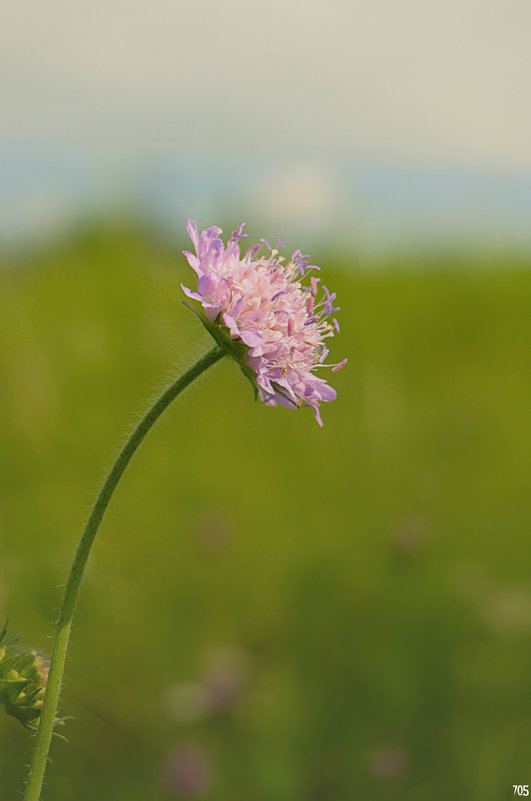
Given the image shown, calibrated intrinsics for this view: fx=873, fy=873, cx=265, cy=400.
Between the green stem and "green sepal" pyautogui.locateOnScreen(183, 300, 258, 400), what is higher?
"green sepal" pyautogui.locateOnScreen(183, 300, 258, 400)

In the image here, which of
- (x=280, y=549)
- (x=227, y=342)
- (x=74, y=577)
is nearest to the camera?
(x=74, y=577)

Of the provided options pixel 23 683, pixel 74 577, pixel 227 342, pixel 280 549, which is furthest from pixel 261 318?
pixel 280 549

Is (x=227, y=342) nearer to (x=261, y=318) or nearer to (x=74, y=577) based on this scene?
(x=261, y=318)

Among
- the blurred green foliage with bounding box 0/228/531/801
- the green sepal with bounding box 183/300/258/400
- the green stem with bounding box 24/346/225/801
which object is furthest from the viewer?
the blurred green foliage with bounding box 0/228/531/801

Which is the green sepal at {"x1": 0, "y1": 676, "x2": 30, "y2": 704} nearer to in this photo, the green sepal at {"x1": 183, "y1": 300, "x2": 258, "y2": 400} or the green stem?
the green stem

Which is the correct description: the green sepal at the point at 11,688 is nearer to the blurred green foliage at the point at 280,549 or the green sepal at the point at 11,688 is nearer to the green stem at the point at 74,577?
the green stem at the point at 74,577

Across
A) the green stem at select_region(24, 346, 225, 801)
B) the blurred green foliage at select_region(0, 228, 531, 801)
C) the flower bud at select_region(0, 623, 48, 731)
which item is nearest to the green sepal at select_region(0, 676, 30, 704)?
the flower bud at select_region(0, 623, 48, 731)
